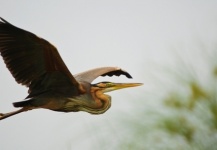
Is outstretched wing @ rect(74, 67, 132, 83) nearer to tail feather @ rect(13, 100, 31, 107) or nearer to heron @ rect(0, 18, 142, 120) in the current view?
heron @ rect(0, 18, 142, 120)

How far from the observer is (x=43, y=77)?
8.39 feet

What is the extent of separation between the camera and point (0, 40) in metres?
2.43

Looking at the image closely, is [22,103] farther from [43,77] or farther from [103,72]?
[103,72]

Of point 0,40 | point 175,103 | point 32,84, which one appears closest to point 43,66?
point 32,84

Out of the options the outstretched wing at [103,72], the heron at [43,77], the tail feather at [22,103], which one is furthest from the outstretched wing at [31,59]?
the outstretched wing at [103,72]

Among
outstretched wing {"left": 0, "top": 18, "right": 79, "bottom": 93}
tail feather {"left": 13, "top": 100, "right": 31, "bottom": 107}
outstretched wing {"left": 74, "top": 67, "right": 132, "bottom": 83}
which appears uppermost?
outstretched wing {"left": 0, "top": 18, "right": 79, "bottom": 93}

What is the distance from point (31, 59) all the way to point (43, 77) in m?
0.13

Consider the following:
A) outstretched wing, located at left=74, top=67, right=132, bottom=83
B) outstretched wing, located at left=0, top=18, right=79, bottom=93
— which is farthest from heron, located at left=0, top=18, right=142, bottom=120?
outstretched wing, located at left=74, top=67, right=132, bottom=83

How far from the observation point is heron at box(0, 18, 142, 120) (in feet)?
7.93

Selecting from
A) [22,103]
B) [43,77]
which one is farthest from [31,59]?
[22,103]

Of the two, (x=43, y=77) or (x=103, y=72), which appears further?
(x=103, y=72)

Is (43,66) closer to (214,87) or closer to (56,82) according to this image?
(56,82)

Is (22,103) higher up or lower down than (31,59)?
lower down

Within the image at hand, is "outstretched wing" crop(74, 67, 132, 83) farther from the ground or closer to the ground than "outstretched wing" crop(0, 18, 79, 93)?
closer to the ground
